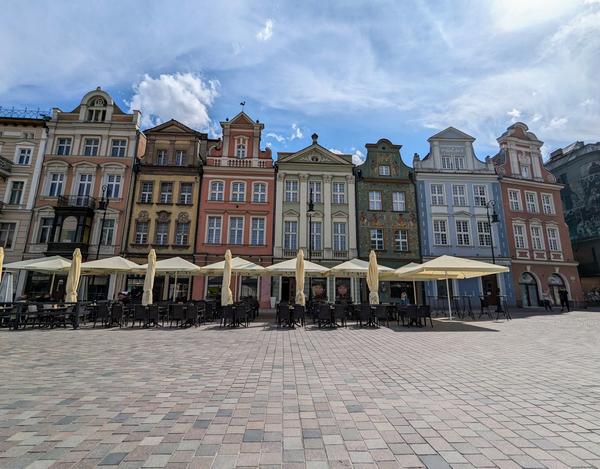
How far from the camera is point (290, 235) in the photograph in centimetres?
2452

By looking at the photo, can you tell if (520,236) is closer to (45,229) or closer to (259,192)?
(259,192)

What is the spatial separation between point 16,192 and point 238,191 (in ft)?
58.1

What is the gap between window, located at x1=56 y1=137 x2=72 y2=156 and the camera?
25000mm

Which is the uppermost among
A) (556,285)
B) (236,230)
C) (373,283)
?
(236,230)

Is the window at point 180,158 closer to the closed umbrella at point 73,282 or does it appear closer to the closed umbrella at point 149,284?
the closed umbrella at point 149,284

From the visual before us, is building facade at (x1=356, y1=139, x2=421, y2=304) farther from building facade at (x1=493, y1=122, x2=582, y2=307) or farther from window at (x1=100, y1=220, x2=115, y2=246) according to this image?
window at (x1=100, y1=220, x2=115, y2=246)

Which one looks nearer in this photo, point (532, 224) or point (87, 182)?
point (87, 182)

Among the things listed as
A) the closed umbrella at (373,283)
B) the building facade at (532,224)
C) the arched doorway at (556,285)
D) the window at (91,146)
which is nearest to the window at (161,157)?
the window at (91,146)

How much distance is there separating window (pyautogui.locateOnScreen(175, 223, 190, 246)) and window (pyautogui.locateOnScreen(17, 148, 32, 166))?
13.6 meters

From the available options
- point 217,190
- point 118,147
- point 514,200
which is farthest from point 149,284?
point 514,200

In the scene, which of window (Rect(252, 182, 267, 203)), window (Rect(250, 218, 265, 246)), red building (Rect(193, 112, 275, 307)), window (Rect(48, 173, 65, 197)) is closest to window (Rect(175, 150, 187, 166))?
red building (Rect(193, 112, 275, 307))

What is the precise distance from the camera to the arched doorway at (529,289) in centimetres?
2530

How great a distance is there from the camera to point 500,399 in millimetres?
4262

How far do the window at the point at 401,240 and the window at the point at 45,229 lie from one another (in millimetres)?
27546
